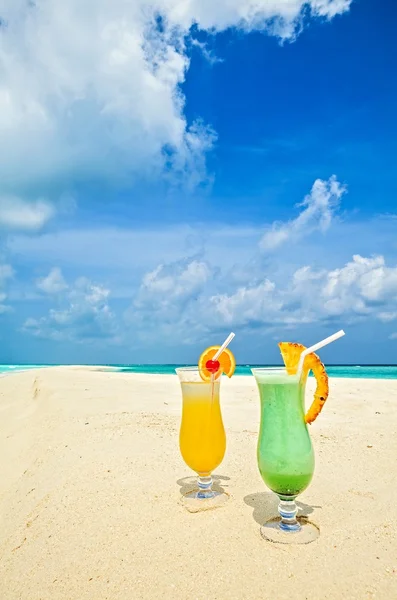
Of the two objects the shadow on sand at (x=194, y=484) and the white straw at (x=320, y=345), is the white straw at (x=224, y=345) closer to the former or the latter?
the white straw at (x=320, y=345)

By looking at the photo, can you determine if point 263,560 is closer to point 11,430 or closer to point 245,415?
point 245,415

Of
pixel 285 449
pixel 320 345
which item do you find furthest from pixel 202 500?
pixel 320 345

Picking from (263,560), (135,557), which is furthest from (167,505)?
(263,560)

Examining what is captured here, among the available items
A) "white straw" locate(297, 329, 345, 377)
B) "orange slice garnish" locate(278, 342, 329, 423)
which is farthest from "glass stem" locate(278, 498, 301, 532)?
"white straw" locate(297, 329, 345, 377)

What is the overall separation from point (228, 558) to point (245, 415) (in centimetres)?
330

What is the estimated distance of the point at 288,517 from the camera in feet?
6.29

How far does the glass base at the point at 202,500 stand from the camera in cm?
218

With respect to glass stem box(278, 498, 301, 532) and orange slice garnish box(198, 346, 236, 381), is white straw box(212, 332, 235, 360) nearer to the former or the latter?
orange slice garnish box(198, 346, 236, 381)

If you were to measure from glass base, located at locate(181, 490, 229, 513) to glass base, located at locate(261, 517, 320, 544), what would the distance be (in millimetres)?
321

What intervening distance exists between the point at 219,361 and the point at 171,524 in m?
0.81

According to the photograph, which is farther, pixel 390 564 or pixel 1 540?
pixel 1 540

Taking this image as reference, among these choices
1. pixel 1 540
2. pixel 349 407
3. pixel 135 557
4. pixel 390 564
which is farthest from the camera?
pixel 349 407

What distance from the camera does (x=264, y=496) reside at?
7.68ft

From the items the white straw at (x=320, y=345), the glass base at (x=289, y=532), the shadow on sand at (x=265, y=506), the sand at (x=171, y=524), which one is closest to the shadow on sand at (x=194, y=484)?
the sand at (x=171, y=524)
